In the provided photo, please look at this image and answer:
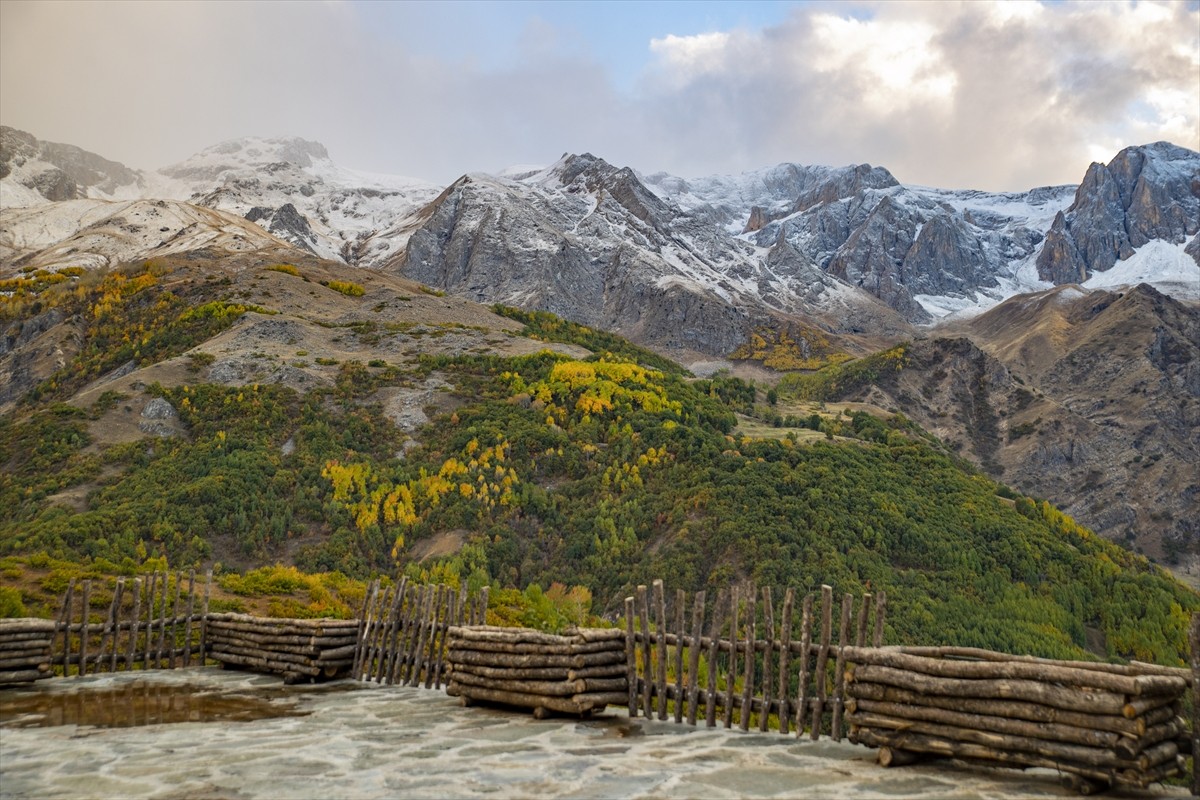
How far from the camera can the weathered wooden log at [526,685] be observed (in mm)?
10445

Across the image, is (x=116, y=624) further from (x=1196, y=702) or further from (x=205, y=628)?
(x=1196, y=702)

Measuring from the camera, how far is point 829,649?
933cm

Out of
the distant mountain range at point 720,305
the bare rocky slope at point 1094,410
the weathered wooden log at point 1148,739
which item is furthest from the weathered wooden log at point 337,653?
the bare rocky slope at point 1094,410

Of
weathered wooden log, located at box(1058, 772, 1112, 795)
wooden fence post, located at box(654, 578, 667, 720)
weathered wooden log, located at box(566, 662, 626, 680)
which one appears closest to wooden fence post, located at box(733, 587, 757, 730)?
wooden fence post, located at box(654, 578, 667, 720)

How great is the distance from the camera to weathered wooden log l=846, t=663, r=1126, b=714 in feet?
22.0

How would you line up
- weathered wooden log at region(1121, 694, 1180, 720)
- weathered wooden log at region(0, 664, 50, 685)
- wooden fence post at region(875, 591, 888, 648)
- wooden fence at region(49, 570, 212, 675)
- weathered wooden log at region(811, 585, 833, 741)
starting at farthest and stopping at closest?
wooden fence at region(49, 570, 212, 675) → weathered wooden log at region(0, 664, 50, 685) → weathered wooden log at region(811, 585, 833, 741) → wooden fence post at region(875, 591, 888, 648) → weathered wooden log at region(1121, 694, 1180, 720)

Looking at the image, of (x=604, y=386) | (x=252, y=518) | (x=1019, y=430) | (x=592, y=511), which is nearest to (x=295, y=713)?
(x=252, y=518)

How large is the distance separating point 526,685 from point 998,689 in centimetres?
586

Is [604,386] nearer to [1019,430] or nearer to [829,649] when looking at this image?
[829,649]

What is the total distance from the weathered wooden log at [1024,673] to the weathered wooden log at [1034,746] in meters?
0.45

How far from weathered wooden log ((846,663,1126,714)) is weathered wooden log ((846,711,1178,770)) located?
0.29 m

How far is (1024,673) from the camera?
7.19 meters

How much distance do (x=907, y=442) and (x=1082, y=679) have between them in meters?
57.2

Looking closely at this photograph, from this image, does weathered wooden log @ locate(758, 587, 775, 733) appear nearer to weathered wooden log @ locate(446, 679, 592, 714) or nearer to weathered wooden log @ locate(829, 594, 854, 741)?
weathered wooden log @ locate(829, 594, 854, 741)
